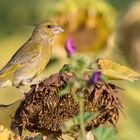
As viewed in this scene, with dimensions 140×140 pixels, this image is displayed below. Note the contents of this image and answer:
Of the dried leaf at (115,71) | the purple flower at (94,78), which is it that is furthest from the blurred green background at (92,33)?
the purple flower at (94,78)

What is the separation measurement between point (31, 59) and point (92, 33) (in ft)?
8.97

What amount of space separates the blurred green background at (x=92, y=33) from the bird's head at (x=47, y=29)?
0.49 m

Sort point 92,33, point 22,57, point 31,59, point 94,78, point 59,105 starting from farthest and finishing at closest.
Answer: point 92,33 < point 31,59 < point 22,57 < point 59,105 < point 94,78

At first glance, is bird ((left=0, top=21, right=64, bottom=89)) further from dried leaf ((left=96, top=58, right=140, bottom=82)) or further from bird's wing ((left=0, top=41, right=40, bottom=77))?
dried leaf ((left=96, top=58, right=140, bottom=82))

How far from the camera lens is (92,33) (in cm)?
833

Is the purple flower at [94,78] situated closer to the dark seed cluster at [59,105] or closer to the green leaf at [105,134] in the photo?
the green leaf at [105,134]

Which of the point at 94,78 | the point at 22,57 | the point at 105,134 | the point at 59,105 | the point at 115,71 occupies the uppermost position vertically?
the point at 22,57

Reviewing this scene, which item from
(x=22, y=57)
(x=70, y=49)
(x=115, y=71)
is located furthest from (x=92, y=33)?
(x=70, y=49)

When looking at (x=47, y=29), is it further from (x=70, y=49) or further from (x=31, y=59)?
(x=70, y=49)

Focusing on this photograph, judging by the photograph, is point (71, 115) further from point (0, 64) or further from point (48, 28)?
point (0, 64)

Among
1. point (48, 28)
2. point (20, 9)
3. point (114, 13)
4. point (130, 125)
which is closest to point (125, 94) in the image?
point (130, 125)

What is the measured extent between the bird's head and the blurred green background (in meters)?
0.49

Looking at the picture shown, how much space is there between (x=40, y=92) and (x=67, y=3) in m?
4.25

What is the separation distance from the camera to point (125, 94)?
4.96 meters
